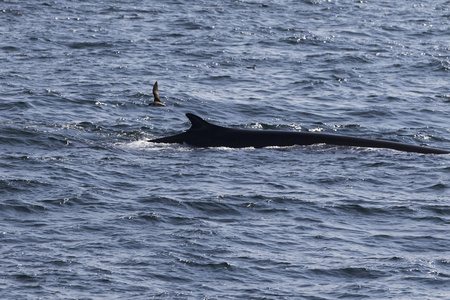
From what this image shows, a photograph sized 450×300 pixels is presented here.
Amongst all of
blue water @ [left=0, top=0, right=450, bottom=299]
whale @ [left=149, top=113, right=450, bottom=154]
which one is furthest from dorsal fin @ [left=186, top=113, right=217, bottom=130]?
blue water @ [left=0, top=0, right=450, bottom=299]

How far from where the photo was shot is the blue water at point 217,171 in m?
13.8

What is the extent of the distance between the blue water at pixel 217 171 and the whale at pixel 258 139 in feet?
0.90

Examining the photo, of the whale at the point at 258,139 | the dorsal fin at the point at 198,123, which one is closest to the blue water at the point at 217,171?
the whale at the point at 258,139

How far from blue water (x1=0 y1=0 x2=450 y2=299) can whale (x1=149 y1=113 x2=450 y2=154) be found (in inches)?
10.8

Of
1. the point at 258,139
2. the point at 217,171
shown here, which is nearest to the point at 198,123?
the point at 258,139

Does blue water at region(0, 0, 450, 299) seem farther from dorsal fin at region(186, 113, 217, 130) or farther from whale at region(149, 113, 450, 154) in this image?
dorsal fin at region(186, 113, 217, 130)

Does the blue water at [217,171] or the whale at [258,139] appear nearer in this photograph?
the blue water at [217,171]

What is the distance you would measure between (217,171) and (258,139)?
2121 mm

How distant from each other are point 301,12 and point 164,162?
27.9m

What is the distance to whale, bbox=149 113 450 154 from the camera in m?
21.1

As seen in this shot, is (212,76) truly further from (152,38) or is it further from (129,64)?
(152,38)

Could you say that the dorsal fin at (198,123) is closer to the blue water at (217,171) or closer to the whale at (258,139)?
the whale at (258,139)

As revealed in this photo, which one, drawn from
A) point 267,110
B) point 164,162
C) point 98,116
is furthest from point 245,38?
point 164,162

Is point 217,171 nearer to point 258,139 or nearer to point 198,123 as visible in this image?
point 198,123
